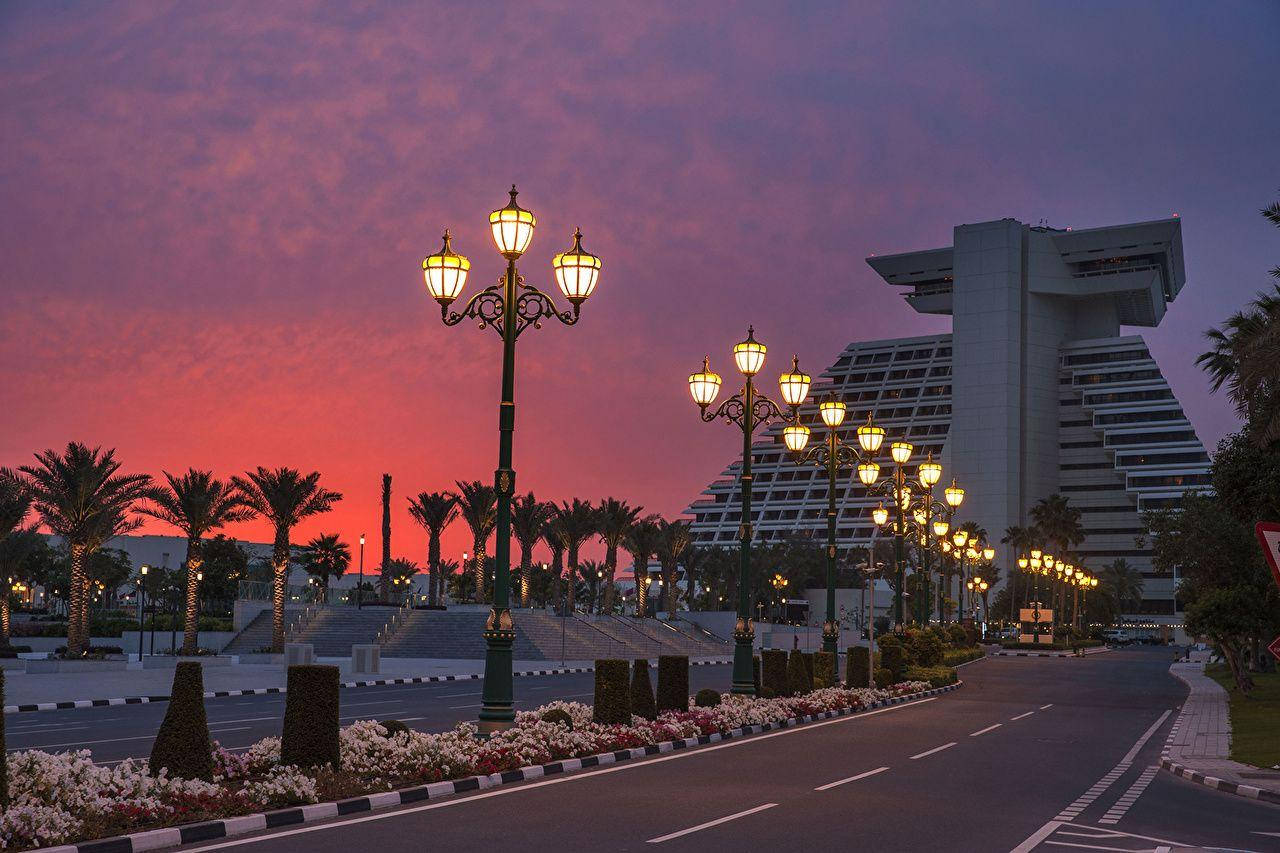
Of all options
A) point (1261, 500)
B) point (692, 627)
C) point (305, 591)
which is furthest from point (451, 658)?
point (1261, 500)

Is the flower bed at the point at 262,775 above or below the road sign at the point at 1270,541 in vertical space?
below

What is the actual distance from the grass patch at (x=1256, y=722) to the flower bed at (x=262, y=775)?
993 cm

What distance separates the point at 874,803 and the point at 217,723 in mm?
14806

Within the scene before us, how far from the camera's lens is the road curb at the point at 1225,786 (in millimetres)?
16578

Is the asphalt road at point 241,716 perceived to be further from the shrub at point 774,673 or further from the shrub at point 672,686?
the shrub at point 774,673

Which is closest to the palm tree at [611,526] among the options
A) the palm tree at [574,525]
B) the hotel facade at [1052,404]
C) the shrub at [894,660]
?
the palm tree at [574,525]

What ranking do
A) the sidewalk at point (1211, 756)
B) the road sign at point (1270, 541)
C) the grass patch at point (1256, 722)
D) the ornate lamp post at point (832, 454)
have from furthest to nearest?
the ornate lamp post at point (832, 454) → the grass patch at point (1256, 722) → the sidewalk at point (1211, 756) → the road sign at point (1270, 541)

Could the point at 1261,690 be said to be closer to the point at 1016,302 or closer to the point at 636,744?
the point at 636,744

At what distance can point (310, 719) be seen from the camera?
1370cm

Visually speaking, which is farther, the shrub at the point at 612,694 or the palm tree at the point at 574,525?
the palm tree at the point at 574,525

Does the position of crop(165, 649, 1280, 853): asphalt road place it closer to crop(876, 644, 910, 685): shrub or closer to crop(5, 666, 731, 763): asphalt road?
crop(5, 666, 731, 763): asphalt road

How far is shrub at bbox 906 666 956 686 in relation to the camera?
41.2m

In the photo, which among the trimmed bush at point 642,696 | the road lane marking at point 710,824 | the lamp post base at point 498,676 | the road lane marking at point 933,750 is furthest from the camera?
the trimmed bush at point 642,696

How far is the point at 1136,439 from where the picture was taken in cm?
17575
